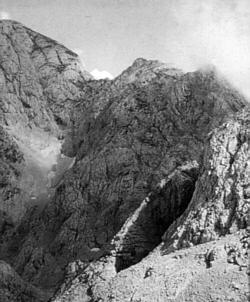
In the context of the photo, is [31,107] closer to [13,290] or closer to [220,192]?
[13,290]

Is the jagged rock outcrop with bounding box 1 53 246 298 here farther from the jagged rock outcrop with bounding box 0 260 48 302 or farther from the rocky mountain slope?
the jagged rock outcrop with bounding box 0 260 48 302

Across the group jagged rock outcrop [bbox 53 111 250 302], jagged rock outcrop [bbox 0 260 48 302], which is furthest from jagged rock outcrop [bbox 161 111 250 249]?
jagged rock outcrop [bbox 0 260 48 302]

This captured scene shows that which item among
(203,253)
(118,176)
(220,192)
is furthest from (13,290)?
(118,176)

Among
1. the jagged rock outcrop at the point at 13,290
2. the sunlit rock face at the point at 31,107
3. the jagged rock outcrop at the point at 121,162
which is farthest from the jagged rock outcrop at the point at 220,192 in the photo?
the sunlit rock face at the point at 31,107

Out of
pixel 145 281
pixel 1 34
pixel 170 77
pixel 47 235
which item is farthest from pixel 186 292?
pixel 1 34

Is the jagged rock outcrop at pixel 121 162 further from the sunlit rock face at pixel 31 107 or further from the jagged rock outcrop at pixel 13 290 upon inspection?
the jagged rock outcrop at pixel 13 290
